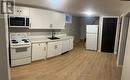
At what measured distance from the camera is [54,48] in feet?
16.5

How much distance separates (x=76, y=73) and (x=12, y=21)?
8.97ft

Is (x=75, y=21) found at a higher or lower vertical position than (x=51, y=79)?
higher

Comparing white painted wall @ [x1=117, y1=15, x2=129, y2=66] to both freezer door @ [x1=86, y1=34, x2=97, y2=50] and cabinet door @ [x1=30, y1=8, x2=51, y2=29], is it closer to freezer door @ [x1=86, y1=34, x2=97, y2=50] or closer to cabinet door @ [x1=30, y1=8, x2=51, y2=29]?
freezer door @ [x1=86, y1=34, x2=97, y2=50]

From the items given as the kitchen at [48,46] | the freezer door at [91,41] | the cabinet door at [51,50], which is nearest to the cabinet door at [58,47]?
the kitchen at [48,46]

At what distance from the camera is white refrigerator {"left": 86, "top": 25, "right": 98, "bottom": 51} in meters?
6.68

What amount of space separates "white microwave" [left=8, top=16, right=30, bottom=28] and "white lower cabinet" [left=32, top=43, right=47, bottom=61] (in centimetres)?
84

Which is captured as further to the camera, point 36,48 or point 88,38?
point 88,38

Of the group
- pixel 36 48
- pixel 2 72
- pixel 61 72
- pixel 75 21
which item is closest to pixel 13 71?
pixel 36 48

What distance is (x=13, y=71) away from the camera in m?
3.58

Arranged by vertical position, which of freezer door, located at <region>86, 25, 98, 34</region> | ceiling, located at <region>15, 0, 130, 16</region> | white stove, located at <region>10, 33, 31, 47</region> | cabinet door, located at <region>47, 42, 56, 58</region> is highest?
ceiling, located at <region>15, 0, 130, 16</region>

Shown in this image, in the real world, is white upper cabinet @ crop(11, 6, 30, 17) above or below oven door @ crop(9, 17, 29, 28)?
above

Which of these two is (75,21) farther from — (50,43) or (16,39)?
(16,39)

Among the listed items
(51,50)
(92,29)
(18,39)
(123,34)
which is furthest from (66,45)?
(123,34)

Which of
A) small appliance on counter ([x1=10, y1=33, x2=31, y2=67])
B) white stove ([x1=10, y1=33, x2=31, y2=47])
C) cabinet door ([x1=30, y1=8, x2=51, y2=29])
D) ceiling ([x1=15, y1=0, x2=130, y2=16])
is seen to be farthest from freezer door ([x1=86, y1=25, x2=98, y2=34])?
small appliance on counter ([x1=10, y1=33, x2=31, y2=67])
